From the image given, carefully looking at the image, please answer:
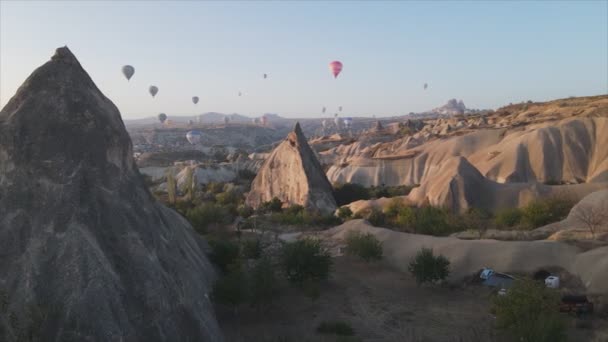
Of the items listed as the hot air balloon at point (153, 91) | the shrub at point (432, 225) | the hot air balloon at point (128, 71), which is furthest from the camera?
the hot air balloon at point (153, 91)

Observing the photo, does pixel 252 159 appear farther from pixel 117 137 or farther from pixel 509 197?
pixel 117 137

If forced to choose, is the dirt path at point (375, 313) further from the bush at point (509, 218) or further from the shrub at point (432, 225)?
the bush at point (509, 218)

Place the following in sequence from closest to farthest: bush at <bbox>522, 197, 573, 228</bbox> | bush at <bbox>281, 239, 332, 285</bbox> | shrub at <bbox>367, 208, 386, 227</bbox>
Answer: bush at <bbox>281, 239, 332, 285</bbox>, bush at <bbox>522, 197, 573, 228</bbox>, shrub at <bbox>367, 208, 386, 227</bbox>

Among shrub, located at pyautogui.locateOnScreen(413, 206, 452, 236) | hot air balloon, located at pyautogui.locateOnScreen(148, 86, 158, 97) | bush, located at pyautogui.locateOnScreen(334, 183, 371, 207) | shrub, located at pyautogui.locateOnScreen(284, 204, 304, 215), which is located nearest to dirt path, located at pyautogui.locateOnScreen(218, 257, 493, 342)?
shrub, located at pyautogui.locateOnScreen(413, 206, 452, 236)

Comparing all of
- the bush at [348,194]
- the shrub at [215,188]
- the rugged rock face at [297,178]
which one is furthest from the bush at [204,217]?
the shrub at [215,188]

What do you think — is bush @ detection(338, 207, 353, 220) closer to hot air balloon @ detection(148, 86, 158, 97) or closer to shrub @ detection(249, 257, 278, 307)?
shrub @ detection(249, 257, 278, 307)

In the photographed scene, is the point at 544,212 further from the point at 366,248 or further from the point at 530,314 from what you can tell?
the point at 530,314
